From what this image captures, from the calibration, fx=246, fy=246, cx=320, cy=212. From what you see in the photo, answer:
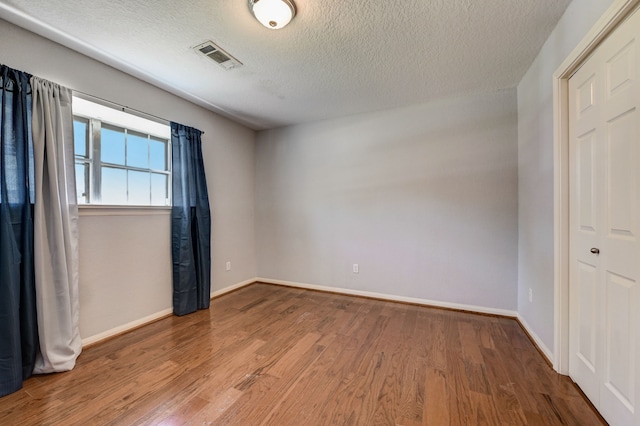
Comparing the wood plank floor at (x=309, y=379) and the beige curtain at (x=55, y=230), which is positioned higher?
the beige curtain at (x=55, y=230)

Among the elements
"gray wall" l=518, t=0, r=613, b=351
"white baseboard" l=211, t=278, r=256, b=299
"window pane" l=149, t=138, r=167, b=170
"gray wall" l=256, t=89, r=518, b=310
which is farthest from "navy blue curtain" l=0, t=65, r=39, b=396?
"gray wall" l=518, t=0, r=613, b=351

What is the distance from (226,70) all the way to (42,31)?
1.24m

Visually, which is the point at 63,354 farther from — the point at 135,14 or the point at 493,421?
the point at 493,421

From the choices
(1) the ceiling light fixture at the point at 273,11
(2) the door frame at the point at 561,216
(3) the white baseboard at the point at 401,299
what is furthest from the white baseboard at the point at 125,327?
(2) the door frame at the point at 561,216

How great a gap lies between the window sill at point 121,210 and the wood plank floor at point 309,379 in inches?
44.4

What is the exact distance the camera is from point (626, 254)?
118 cm

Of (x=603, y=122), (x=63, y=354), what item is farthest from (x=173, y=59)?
(x=603, y=122)

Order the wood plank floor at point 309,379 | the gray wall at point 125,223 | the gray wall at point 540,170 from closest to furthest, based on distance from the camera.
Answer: the wood plank floor at point 309,379
the gray wall at point 540,170
the gray wall at point 125,223

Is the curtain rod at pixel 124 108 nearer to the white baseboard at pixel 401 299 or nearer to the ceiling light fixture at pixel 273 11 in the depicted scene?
the ceiling light fixture at pixel 273 11

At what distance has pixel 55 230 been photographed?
5.86 feet

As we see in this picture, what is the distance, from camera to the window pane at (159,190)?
2.70 m

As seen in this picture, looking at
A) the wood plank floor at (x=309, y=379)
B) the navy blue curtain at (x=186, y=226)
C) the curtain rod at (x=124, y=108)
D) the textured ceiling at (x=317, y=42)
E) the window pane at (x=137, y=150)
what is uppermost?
the textured ceiling at (x=317, y=42)

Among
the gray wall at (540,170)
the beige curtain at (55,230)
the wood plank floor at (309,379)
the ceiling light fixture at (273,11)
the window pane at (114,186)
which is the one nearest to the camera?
the wood plank floor at (309,379)

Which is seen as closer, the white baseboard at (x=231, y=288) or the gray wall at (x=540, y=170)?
the gray wall at (x=540, y=170)
